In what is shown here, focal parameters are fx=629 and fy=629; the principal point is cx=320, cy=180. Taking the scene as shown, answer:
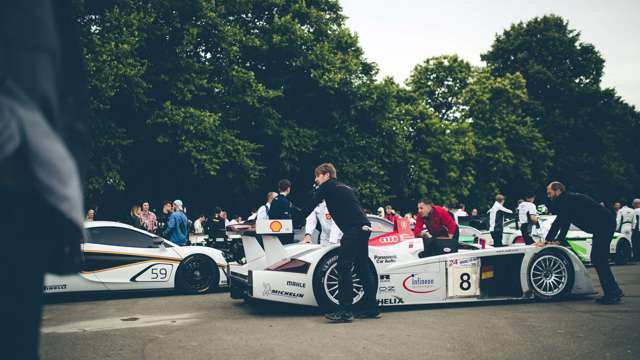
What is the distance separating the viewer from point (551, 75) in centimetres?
4347

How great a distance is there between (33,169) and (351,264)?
6.18 meters

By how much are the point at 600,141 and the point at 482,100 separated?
8.40 meters

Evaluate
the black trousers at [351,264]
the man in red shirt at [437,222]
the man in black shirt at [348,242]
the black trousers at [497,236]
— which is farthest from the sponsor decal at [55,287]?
the black trousers at [497,236]

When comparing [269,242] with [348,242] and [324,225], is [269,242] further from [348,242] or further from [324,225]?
[324,225]

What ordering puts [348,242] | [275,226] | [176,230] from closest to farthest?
[348,242]
[275,226]
[176,230]

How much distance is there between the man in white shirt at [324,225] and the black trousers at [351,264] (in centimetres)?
338

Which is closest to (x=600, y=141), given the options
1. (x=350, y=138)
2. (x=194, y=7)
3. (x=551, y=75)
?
(x=551, y=75)

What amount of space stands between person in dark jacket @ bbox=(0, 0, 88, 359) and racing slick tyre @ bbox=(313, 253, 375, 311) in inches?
248

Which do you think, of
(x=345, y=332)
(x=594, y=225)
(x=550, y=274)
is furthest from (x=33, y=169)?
A: (x=594, y=225)

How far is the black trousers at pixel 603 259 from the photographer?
28.5ft

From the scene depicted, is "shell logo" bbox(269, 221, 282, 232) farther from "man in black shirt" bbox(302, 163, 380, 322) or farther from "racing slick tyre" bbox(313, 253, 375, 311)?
"racing slick tyre" bbox(313, 253, 375, 311)

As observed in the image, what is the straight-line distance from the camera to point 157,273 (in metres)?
11.1

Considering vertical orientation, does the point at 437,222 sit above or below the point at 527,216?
below

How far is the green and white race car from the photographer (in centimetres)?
1587
